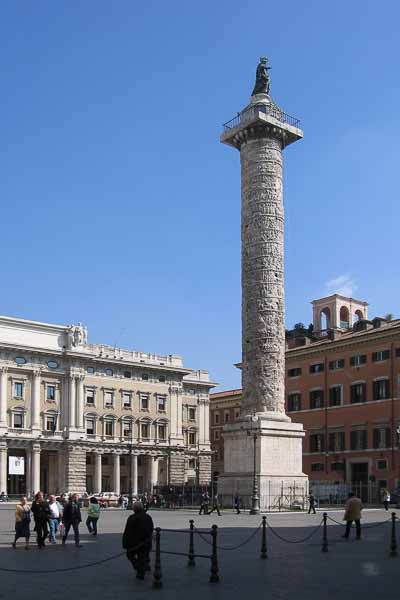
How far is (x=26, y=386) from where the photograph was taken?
225 feet

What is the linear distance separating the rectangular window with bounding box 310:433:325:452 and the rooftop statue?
2479 cm

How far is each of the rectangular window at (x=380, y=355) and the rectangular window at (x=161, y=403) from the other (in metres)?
29.5

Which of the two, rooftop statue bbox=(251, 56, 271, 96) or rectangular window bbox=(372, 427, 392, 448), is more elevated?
rooftop statue bbox=(251, 56, 271, 96)

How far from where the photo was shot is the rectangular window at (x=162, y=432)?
7700 cm

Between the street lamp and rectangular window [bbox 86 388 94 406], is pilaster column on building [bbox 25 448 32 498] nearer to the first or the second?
rectangular window [bbox 86 388 94 406]

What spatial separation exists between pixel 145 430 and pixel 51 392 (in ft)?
34.1

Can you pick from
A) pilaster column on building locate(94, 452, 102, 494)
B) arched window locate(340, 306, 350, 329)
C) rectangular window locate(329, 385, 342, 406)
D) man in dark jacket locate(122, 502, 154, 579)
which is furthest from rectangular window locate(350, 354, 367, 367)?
man in dark jacket locate(122, 502, 154, 579)

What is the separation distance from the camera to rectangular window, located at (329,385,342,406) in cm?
5488

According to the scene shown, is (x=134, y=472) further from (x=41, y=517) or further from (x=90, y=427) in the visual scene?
(x=41, y=517)

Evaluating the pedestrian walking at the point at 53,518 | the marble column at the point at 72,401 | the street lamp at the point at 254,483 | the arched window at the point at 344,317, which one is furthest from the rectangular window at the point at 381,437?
the pedestrian walking at the point at 53,518

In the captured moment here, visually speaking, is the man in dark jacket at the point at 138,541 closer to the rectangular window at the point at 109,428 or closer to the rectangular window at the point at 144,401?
the rectangular window at the point at 109,428

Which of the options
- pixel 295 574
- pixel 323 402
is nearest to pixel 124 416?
pixel 323 402

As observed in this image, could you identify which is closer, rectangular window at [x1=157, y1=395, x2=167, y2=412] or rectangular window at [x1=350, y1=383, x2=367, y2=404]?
rectangular window at [x1=350, y1=383, x2=367, y2=404]

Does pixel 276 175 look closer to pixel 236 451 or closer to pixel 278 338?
pixel 278 338
